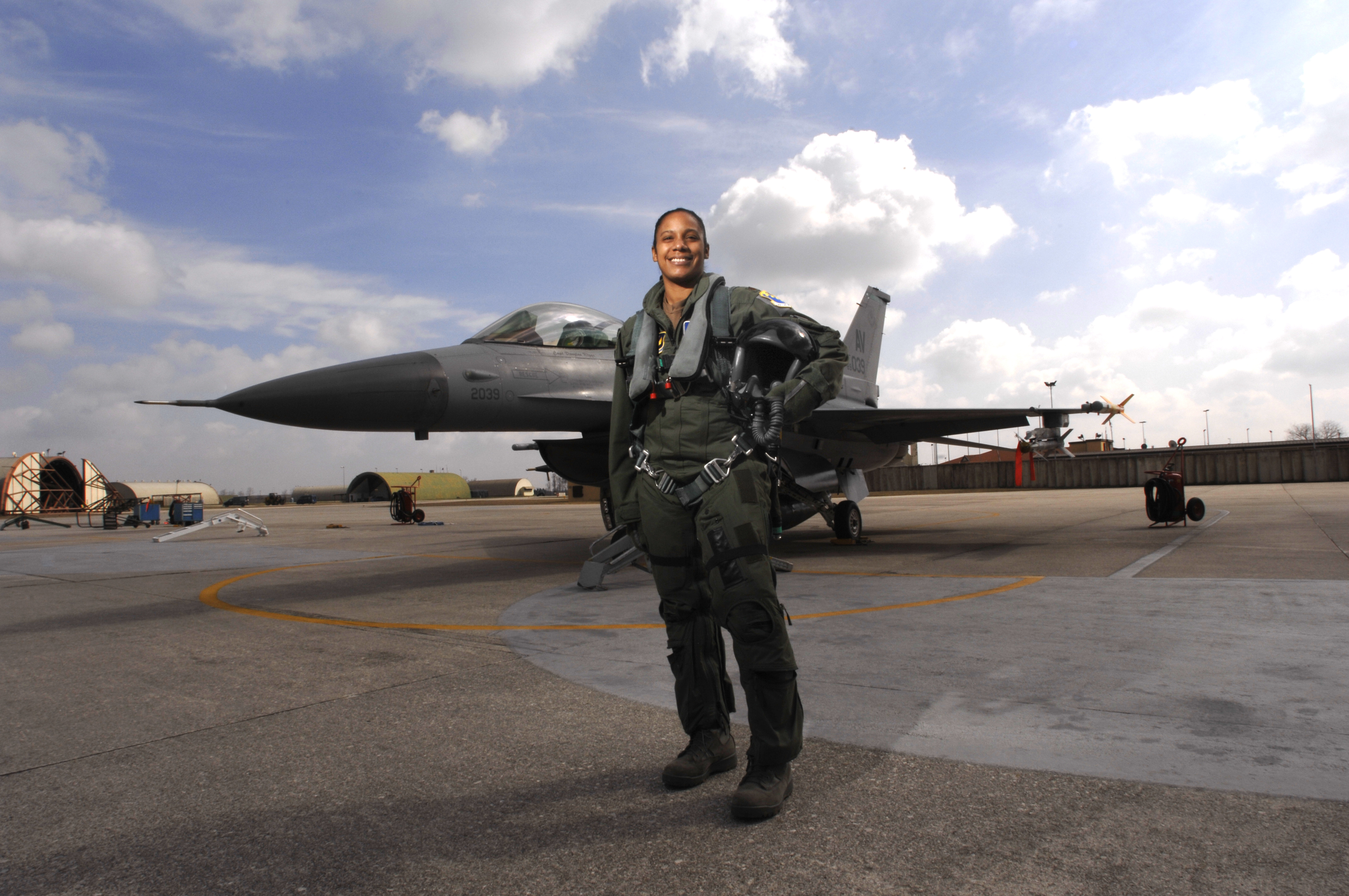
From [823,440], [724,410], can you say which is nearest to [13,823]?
[724,410]

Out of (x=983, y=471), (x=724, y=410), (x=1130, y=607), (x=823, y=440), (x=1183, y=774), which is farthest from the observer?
(x=983, y=471)

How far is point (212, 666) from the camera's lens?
4.27m

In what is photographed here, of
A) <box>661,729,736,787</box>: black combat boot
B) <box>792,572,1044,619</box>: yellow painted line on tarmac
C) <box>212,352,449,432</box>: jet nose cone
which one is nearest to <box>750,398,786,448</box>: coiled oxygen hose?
<box>661,729,736,787</box>: black combat boot

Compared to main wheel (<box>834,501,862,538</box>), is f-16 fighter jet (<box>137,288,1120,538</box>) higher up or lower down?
higher up

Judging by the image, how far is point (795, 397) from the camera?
104 inches

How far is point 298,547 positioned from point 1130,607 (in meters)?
13.0

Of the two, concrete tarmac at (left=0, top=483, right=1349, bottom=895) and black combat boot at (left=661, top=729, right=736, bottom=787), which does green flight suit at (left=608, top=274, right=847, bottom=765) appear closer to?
black combat boot at (left=661, top=729, right=736, bottom=787)

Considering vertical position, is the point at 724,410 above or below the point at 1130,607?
above

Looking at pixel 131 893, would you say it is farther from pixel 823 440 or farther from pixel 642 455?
pixel 823 440

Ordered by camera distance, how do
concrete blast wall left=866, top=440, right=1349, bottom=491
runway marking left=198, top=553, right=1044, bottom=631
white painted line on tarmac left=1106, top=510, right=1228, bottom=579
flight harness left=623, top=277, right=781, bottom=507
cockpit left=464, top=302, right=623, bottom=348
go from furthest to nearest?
concrete blast wall left=866, top=440, right=1349, bottom=491 < cockpit left=464, top=302, right=623, bottom=348 < white painted line on tarmac left=1106, top=510, right=1228, bottom=579 < runway marking left=198, top=553, right=1044, bottom=631 < flight harness left=623, top=277, right=781, bottom=507

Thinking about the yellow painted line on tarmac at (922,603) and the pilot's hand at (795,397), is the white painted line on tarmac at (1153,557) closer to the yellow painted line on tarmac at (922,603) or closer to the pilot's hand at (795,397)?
the yellow painted line on tarmac at (922,603)

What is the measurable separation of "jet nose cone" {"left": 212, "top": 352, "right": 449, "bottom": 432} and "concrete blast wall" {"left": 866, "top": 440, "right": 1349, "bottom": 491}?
3552 cm

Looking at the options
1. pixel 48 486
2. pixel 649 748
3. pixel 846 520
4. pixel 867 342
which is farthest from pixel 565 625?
pixel 48 486

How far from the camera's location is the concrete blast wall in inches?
1697
